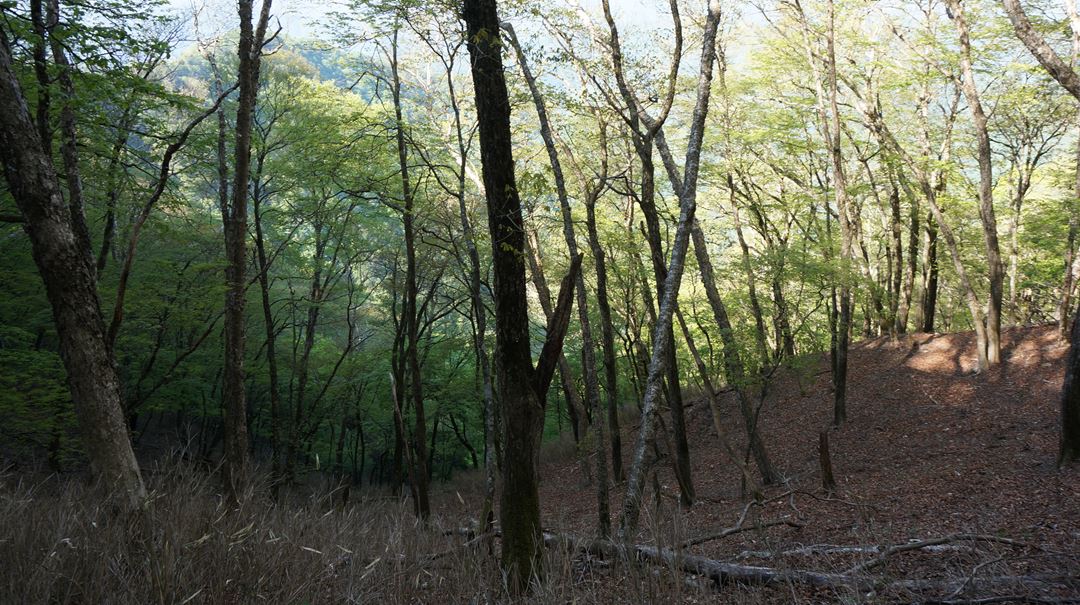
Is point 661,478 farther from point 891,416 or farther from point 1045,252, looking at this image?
point 1045,252

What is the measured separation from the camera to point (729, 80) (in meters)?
16.2

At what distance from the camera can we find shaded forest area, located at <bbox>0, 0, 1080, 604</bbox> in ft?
13.9

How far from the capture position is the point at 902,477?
33.9ft

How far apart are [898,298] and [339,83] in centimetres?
1893

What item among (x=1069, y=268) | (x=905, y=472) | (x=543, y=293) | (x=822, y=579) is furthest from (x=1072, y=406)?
(x=543, y=293)

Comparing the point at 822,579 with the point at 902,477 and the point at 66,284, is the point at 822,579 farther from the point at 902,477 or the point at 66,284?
the point at 902,477

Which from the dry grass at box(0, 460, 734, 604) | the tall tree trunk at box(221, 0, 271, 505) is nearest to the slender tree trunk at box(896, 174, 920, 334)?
the tall tree trunk at box(221, 0, 271, 505)

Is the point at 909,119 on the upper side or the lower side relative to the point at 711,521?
upper

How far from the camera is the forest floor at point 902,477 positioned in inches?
193

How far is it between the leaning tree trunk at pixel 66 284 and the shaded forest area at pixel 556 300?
2 cm

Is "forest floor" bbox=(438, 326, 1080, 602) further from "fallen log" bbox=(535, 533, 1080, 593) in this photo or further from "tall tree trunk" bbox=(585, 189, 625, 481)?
"tall tree trunk" bbox=(585, 189, 625, 481)

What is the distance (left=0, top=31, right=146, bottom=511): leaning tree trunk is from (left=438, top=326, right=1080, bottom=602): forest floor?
11.4 feet

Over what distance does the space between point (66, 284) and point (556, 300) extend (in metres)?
7.92

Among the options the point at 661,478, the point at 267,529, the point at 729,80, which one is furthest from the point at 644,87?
the point at 661,478
